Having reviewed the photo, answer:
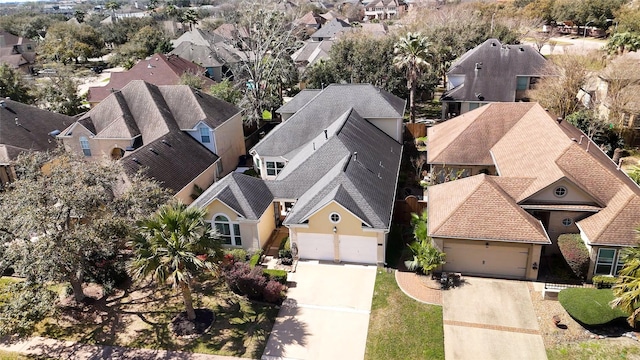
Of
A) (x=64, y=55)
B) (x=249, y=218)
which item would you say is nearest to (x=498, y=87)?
(x=249, y=218)

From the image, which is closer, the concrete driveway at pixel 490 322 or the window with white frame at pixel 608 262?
the concrete driveway at pixel 490 322

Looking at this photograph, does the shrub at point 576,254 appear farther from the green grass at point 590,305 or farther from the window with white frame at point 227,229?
the window with white frame at point 227,229

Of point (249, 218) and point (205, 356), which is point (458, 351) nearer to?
point (205, 356)

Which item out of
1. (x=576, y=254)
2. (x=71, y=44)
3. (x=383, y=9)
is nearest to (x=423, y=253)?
(x=576, y=254)

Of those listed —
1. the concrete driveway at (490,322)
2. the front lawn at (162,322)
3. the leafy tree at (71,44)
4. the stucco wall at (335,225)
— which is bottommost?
the front lawn at (162,322)

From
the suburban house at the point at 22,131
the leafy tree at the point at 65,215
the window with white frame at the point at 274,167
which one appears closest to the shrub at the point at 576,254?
the window with white frame at the point at 274,167

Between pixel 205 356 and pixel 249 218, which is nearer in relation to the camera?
pixel 205 356

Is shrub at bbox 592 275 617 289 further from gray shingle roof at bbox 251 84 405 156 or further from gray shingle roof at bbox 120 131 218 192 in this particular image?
gray shingle roof at bbox 120 131 218 192
